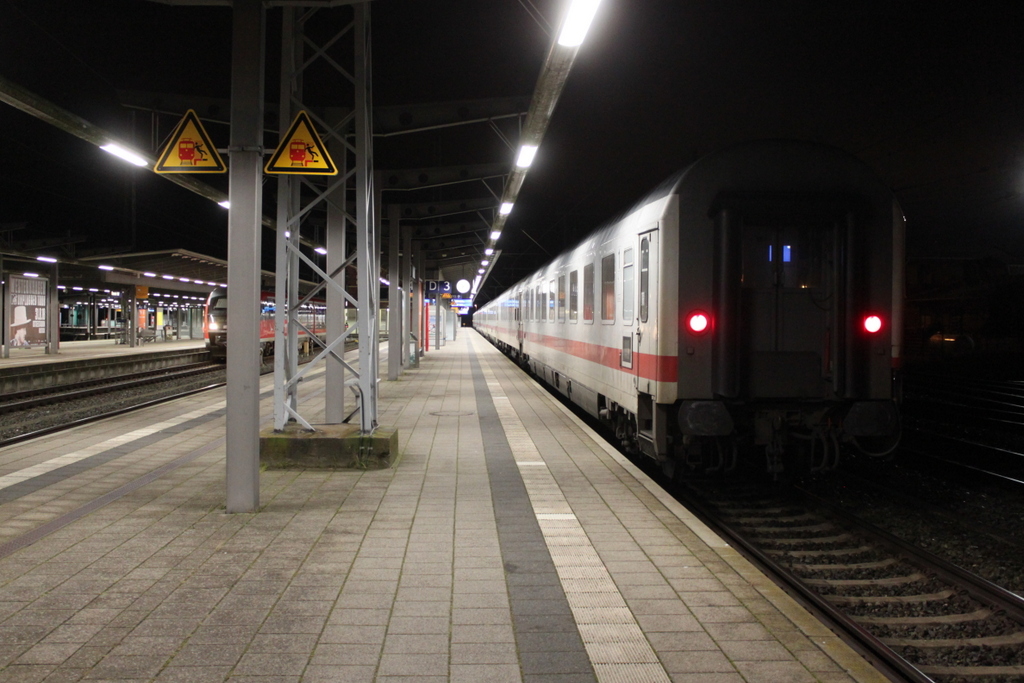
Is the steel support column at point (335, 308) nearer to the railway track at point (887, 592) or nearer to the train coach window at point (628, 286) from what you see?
the train coach window at point (628, 286)

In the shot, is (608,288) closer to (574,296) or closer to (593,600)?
(574,296)

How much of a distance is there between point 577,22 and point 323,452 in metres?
4.87

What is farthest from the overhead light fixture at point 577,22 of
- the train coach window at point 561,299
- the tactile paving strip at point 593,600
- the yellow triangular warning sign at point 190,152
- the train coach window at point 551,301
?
the train coach window at point 551,301

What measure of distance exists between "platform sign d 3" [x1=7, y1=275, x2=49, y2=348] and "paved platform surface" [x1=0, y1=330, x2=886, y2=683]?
86.9ft

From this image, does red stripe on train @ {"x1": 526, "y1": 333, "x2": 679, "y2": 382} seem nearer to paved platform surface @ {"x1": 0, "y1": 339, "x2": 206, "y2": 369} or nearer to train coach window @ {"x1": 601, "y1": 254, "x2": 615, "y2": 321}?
train coach window @ {"x1": 601, "y1": 254, "x2": 615, "y2": 321}

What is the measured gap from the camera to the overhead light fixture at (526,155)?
34.2ft

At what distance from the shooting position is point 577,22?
5930 mm

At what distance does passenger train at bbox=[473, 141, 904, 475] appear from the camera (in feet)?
23.1

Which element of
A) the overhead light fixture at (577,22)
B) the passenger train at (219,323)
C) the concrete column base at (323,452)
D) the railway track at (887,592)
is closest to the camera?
the railway track at (887,592)

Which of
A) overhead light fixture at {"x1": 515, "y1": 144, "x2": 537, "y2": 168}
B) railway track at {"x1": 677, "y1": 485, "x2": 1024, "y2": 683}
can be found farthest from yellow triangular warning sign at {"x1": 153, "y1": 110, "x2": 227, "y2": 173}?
railway track at {"x1": 677, "y1": 485, "x2": 1024, "y2": 683}

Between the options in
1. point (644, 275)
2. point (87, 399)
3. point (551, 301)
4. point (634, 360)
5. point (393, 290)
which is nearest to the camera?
point (644, 275)

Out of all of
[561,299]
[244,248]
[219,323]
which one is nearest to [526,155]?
[561,299]

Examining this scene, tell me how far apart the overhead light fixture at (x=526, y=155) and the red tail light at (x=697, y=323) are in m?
4.18

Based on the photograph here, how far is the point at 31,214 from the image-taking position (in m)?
22.0
